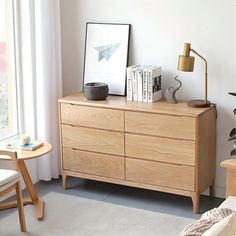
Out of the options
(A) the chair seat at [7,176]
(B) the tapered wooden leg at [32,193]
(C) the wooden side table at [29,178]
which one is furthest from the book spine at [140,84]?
(A) the chair seat at [7,176]

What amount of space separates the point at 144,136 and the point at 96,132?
0.43m

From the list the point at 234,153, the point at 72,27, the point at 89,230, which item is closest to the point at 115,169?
the point at 89,230

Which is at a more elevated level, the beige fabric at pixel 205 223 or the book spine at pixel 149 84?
the book spine at pixel 149 84

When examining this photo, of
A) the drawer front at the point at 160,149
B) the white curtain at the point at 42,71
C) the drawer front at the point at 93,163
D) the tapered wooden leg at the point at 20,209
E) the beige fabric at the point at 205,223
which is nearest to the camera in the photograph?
the beige fabric at the point at 205,223

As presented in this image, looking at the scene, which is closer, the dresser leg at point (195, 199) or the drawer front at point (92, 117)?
the dresser leg at point (195, 199)

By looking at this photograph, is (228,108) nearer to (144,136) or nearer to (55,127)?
(144,136)

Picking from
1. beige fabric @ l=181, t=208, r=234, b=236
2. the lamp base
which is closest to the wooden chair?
the lamp base

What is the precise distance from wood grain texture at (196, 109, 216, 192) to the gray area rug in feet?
1.18

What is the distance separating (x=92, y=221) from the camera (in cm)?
403

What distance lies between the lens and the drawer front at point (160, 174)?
4102 millimetres

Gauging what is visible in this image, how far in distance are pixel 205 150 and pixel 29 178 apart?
137 cm

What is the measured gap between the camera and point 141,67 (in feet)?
14.4

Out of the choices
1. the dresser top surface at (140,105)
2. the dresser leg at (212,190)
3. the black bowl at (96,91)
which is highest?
the black bowl at (96,91)

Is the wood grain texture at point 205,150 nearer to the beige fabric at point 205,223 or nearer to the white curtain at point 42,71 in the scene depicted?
the beige fabric at point 205,223
